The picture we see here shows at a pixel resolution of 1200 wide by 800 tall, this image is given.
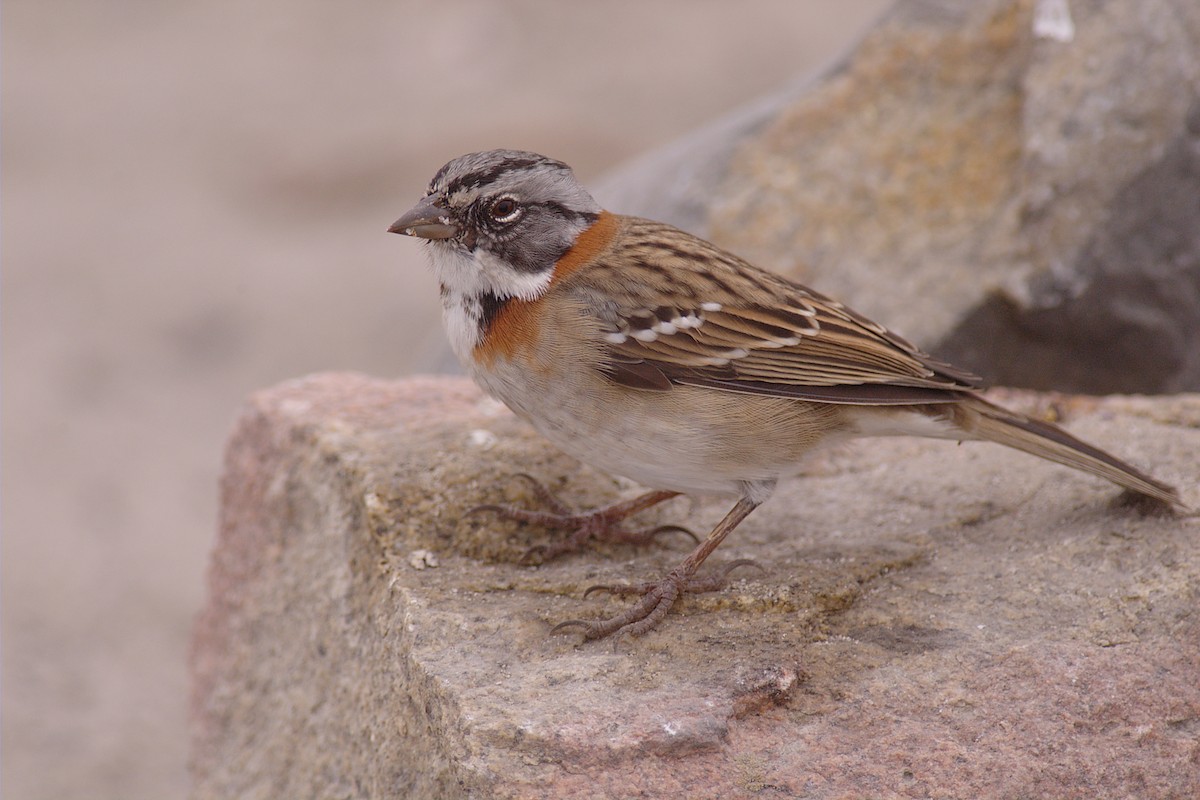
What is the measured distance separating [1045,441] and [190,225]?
846 centimetres

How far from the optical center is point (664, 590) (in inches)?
165

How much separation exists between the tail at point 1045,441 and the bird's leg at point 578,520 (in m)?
1.09

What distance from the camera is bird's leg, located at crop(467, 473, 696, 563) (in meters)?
4.69

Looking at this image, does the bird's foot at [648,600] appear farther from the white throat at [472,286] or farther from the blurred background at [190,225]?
the blurred background at [190,225]

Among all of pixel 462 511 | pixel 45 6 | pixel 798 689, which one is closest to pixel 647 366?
pixel 462 511

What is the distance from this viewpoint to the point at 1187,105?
605 centimetres

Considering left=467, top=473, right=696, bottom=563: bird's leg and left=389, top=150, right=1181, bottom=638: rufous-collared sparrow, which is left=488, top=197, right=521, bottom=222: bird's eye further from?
left=467, top=473, right=696, bottom=563: bird's leg

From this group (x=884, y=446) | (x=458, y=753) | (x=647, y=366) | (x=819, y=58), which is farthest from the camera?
(x=819, y=58)

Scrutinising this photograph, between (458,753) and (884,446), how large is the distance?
2758mm

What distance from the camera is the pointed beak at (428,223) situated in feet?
14.8

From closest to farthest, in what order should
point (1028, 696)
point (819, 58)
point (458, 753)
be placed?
point (458, 753)
point (1028, 696)
point (819, 58)

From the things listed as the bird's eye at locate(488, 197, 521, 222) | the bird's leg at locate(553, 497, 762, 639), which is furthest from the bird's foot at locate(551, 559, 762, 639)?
the bird's eye at locate(488, 197, 521, 222)

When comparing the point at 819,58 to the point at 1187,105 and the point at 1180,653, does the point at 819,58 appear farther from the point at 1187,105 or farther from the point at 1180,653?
the point at 1180,653

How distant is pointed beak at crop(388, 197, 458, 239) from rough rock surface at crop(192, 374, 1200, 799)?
2.78ft
